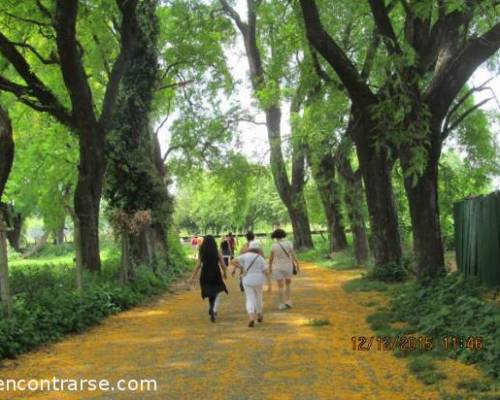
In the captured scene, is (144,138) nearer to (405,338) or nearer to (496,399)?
(405,338)

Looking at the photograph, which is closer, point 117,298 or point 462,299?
point 462,299

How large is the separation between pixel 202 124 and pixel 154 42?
11183 millimetres

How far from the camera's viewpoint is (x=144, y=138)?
2122 centimetres

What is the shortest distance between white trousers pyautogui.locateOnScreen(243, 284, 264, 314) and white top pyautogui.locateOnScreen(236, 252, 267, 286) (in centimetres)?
8

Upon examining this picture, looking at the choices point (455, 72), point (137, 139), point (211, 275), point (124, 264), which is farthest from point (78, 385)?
point (137, 139)

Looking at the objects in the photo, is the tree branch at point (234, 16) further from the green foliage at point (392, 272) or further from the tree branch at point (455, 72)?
the tree branch at point (455, 72)

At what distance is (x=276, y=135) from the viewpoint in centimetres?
3428

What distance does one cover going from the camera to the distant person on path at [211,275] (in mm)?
12148

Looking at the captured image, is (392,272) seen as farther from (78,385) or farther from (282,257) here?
(78,385)

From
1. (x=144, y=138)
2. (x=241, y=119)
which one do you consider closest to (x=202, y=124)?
(x=241, y=119)

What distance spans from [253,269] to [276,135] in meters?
23.3

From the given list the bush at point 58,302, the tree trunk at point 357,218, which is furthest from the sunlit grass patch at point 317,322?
the tree trunk at point 357,218

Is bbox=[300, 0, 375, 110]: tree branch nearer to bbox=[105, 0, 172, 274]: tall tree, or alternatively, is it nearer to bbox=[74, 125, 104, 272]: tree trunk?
bbox=[74, 125, 104, 272]: tree trunk

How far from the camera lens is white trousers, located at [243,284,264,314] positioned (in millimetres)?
11234
